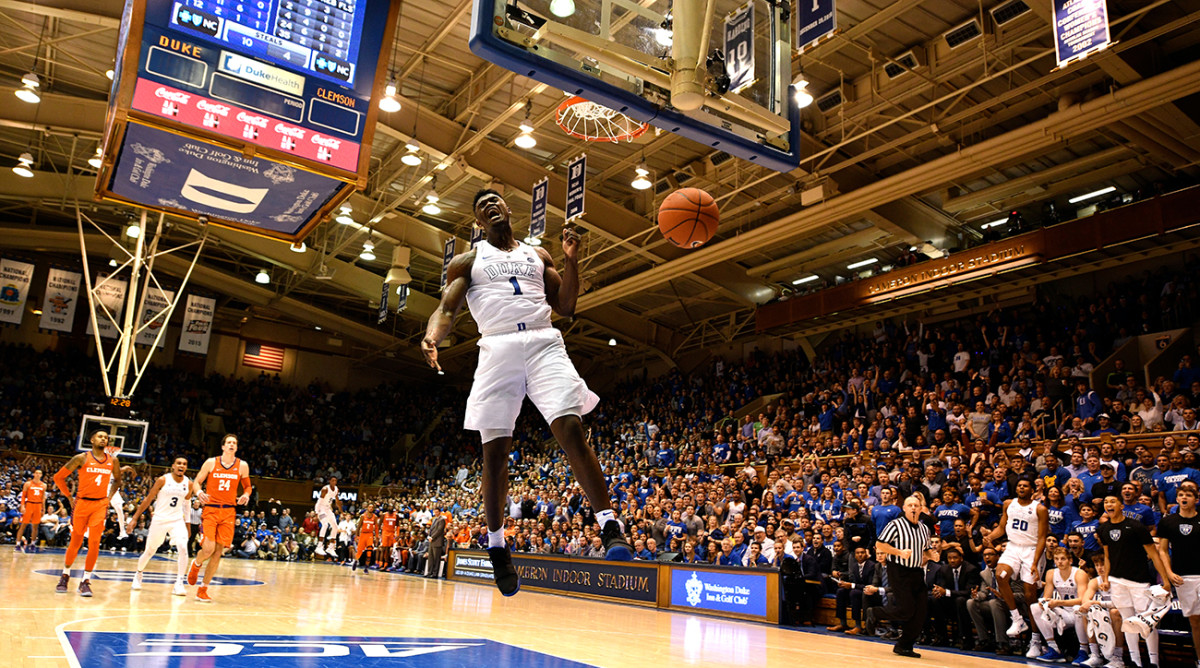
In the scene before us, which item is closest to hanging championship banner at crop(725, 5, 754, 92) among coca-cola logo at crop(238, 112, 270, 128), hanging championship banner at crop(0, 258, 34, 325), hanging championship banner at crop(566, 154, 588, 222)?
coca-cola logo at crop(238, 112, 270, 128)

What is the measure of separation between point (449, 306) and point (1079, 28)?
9.06m

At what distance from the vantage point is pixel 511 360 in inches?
146

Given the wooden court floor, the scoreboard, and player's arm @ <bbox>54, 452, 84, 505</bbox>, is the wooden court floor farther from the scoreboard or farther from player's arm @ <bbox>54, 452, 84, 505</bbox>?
the scoreboard

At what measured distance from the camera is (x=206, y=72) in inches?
343

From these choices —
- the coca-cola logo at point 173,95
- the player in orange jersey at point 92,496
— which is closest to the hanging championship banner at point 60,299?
the player in orange jersey at point 92,496

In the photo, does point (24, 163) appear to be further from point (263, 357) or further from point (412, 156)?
point (263, 357)

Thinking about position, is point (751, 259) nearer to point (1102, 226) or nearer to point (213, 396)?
point (1102, 226)

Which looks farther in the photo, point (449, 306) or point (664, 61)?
point (664, 61)

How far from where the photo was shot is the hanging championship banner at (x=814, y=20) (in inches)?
348

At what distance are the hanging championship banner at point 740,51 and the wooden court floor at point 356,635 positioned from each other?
4384 mm

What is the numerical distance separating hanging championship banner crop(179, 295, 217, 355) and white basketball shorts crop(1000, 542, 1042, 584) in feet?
82.8

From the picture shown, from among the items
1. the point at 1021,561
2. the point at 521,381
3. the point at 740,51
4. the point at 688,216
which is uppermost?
the point at 740,51

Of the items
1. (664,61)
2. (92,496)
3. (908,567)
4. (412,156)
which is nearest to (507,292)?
(664,61)

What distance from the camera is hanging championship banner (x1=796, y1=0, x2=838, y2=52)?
884 centimetres
